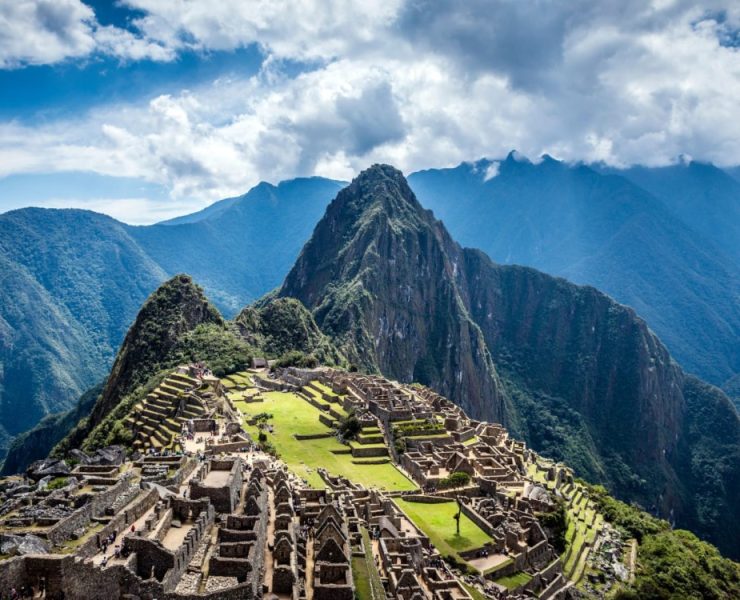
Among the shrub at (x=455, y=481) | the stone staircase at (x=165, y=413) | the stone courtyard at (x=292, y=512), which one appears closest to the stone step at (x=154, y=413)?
the stone staircase at (x=165, y=413)

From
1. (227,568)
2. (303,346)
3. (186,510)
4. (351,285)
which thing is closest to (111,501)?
(186,510)

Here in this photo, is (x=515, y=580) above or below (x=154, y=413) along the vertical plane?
below

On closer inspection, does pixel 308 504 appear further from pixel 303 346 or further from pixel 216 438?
pixel 303 346

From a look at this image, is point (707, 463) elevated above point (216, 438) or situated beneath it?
situated beneath

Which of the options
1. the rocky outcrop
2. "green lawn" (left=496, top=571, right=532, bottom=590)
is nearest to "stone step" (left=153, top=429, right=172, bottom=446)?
"green lawn" (left=496, top=571, right=532, bottom=590)

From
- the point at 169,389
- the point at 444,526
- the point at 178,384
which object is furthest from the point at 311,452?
the point at 178,384

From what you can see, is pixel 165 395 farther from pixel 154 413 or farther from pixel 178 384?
pixel 154 413
